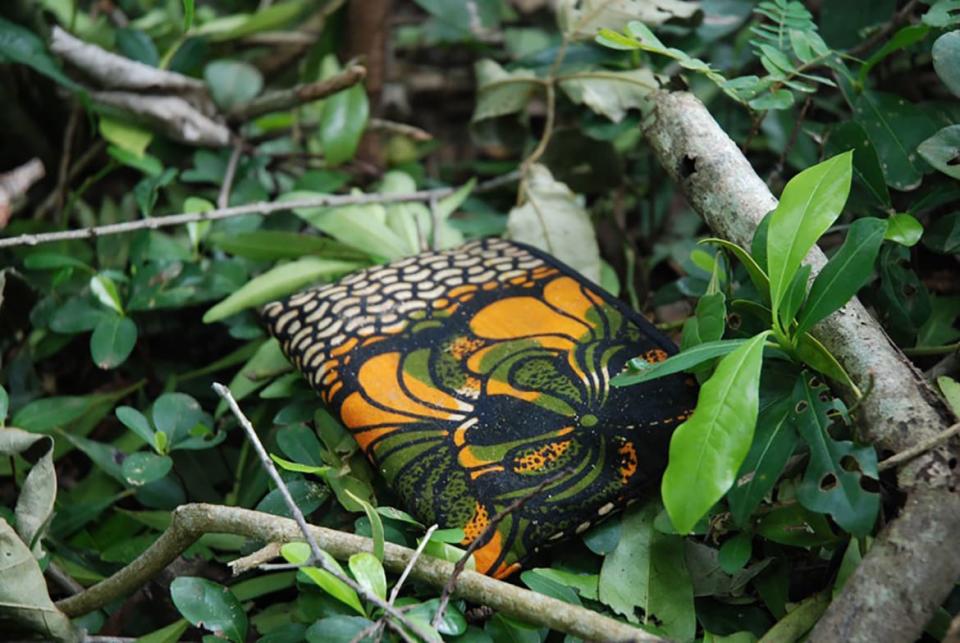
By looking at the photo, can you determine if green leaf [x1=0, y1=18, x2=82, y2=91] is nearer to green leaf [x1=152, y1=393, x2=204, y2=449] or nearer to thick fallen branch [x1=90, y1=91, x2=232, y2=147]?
thick fallen branch [x1=90, y1=91, x2=232, y2=147]

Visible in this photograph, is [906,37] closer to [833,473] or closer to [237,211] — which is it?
[833,473]

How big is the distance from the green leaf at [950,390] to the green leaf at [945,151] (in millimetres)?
177

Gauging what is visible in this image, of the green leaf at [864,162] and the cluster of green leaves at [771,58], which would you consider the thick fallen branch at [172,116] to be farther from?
the green leaf at [864,162]

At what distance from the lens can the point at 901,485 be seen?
0.60 metres

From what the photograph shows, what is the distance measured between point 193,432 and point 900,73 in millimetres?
929

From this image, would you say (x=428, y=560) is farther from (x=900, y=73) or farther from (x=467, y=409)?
(x=900, y=73)

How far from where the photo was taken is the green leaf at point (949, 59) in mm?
747

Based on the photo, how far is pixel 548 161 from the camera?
3.93 ft

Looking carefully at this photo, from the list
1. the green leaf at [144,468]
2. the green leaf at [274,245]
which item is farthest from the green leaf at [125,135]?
the green leaf at [144,468]

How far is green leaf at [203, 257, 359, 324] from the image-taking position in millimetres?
972

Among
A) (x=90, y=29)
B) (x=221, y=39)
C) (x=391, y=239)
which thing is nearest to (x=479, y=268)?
(x=391, y=239)

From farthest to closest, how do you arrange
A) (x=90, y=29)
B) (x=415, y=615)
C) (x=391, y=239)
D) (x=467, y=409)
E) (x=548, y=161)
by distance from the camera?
(x=90, y=29) < (x=548, y=161) < (x=391, y=239) < (x=467, y=409) < (x=415, y=615)

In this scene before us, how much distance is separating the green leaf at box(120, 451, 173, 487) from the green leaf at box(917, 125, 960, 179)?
73cm

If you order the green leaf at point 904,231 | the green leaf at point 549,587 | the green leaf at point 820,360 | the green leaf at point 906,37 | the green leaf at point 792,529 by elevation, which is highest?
the green leaf at point 906,37
